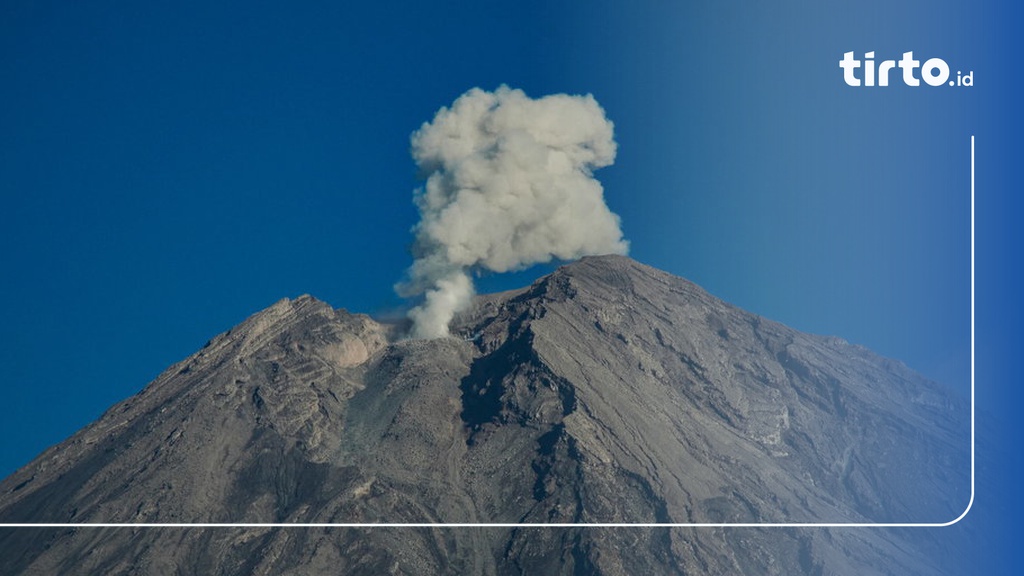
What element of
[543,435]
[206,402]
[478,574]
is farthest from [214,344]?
[478,574]

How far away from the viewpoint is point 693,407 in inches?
6334

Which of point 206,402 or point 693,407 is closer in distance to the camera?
point 206,402

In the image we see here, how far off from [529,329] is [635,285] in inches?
774

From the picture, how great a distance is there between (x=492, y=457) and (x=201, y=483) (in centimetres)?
2433

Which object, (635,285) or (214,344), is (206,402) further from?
(635,285)

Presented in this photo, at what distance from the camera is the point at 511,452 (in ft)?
482

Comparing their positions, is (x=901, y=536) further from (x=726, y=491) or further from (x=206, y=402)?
(x=206, y=402)

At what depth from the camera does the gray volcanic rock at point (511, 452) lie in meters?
131

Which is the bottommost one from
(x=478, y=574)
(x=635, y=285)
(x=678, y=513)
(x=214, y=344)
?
(x=478, y=574)

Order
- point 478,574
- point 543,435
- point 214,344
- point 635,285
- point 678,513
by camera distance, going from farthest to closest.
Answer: point 635,285 → point 214,344 → point 543,435 → point 678,513 → point 478,574

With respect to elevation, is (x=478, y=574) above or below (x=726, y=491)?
below

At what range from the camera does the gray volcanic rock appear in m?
131

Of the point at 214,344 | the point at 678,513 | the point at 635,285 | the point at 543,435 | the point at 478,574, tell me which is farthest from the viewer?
the point at 635,285

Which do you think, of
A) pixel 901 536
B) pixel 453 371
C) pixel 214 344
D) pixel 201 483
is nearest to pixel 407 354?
pixel 453 371
